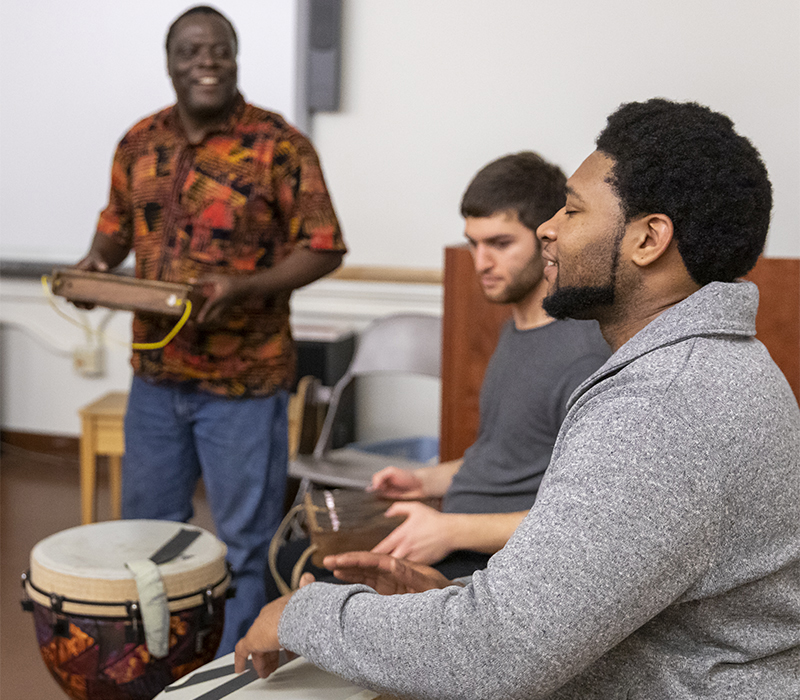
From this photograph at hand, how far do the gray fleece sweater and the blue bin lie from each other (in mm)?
2431

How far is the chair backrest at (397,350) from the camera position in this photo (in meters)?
3.27

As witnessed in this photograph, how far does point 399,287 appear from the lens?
379 centimetres

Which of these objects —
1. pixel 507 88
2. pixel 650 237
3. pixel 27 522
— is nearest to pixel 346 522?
pixel 650 237

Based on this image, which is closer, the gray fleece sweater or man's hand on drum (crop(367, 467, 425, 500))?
the gray fleece sweater

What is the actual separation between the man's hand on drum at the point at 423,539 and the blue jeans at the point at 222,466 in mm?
833

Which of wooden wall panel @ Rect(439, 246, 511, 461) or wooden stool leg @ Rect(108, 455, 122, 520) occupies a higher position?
wooden wall panel @ Rect(439, 246, 511, 461)

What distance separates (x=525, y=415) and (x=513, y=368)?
0.12 meters

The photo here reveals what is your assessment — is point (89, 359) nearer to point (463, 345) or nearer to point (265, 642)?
point (463, 345)

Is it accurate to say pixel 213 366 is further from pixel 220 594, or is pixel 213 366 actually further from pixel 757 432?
pixel 757 432

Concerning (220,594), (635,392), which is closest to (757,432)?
(635,392)

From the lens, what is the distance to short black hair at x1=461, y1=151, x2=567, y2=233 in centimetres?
175

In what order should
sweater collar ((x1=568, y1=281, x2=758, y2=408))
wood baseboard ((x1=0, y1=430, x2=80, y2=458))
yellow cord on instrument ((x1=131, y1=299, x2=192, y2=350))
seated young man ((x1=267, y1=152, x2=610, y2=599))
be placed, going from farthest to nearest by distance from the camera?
wood baseboard ((x1=0, y1=430, x2=80, y2=458)) → yellow cord on instrument ((x1=131, y1=299, x2=192, y2=350)) → seated young man ((x1=267, y1=152, x2=610, y2=599)) → sweater collar ((x1=568, y1=281, x2=758, y2=408))

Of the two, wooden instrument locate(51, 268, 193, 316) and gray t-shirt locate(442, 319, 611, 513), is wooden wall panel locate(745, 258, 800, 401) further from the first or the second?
wooden instrument locate(51, 268, 193, 316)

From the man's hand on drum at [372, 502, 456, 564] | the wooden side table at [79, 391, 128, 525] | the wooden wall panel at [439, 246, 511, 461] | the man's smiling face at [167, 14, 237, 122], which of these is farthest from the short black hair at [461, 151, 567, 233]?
the wooden side table at [79, 391, 128, 525]
